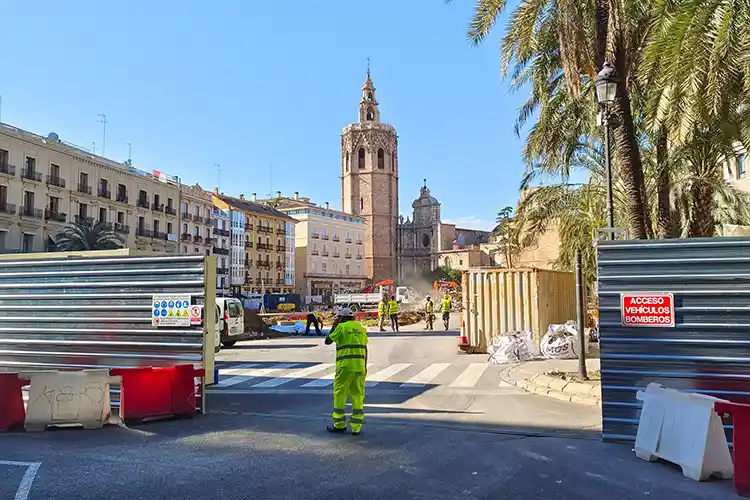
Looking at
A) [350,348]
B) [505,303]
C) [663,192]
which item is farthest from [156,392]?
[663,192]

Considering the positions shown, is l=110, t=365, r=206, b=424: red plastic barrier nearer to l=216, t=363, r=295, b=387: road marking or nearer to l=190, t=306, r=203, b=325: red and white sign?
l=190, t=306, r=203, b=325: red and white sign

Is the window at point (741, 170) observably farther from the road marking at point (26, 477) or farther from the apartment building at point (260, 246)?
the apartment building at point (260, 246)

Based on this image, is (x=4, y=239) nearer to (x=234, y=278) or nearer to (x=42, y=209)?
(x=42, y=209)

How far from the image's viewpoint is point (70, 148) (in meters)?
48.1

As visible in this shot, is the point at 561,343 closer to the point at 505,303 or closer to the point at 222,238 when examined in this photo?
the point at 505,303

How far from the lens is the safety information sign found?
30.7ft

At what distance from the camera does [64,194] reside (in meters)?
47.4

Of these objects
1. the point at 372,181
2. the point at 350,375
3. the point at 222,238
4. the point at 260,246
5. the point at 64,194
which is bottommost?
the point at 350,375

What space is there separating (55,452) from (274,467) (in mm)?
Result: 2598

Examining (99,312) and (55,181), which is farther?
(55,181)

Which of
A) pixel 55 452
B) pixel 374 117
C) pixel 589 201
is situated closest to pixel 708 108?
pixel 55 452

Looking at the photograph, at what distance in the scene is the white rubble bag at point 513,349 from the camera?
1555 cm

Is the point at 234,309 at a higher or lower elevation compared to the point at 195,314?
lower

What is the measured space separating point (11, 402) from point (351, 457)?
476cm
